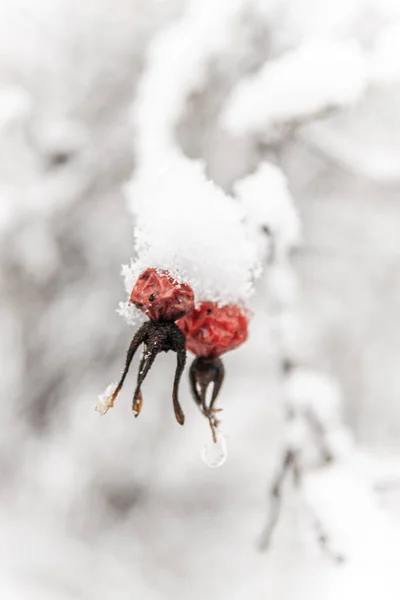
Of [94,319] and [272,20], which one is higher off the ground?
[272,20]

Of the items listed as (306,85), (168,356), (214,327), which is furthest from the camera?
(168,356)

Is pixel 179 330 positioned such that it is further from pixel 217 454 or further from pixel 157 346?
pixel 217 454

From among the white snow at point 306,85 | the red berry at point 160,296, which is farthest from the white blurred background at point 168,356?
the red berry at point 160,296

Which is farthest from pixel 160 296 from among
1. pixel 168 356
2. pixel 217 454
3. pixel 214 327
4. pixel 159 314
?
pixel 168 356

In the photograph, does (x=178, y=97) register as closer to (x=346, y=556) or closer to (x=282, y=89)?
(x=282, y=89)

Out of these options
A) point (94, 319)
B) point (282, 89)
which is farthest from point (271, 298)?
point (94, 319)

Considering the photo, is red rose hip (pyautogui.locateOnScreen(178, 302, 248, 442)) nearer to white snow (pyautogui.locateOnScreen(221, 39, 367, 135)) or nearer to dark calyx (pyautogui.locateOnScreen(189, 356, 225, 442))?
dark calyx (pyautogui.locateOnScreen(189, 356, 225, 442))

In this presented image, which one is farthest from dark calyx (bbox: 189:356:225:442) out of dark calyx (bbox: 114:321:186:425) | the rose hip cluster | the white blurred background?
the white blurred background
